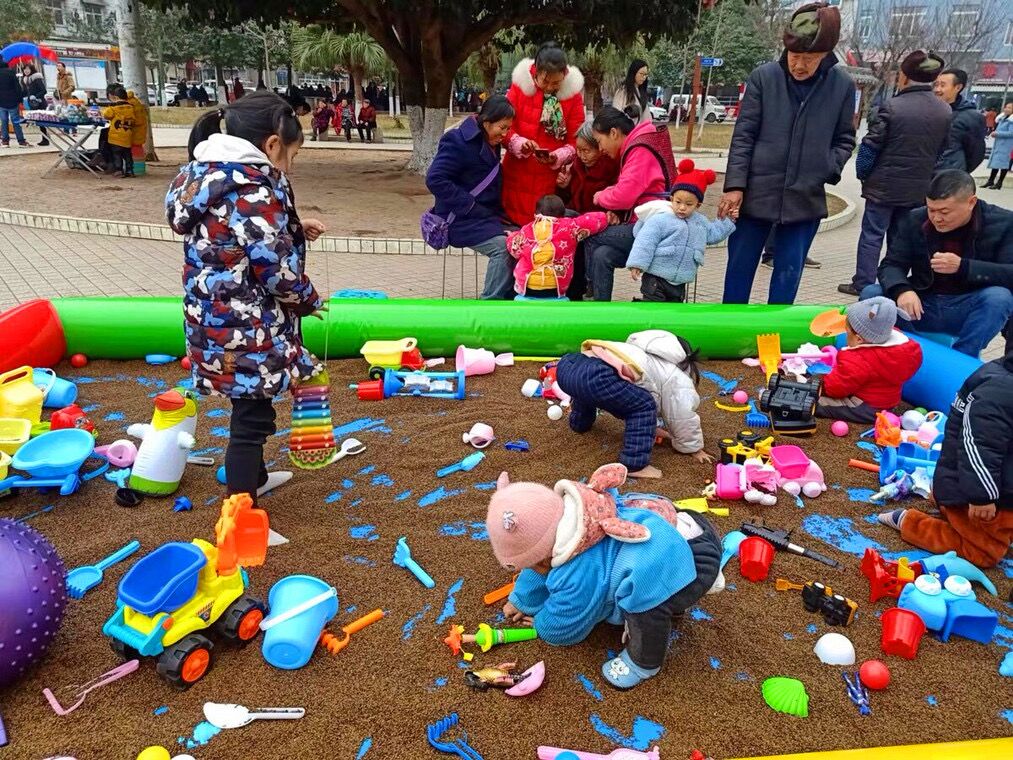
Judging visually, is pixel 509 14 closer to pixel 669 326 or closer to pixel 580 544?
pixel 669 326

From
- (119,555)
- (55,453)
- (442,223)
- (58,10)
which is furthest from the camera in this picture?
(58,10)

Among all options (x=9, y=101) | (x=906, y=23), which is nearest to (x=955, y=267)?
(x=9, y=101)

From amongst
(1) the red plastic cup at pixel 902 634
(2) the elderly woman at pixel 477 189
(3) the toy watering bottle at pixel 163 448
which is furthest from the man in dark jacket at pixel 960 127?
(3) the toy watering bottle at pixel 163 448

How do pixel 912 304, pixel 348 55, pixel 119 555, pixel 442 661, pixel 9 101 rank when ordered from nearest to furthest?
pixel 442 661
pixel 119 555
pixel 912 304
pixel 9 101
pixel 348 55

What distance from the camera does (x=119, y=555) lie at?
2723 mm

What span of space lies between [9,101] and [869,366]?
1859 centimetres

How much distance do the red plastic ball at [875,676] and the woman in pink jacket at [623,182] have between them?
351 cm

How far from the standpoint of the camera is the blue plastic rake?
6.42ft

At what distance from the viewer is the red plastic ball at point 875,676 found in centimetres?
219

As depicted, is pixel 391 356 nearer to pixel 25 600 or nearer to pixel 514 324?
pixel 514 324

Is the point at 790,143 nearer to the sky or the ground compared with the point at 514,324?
nearer to the sky

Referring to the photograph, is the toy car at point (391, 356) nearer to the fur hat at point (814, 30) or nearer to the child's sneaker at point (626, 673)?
the child's sneaker at point (626, 673)

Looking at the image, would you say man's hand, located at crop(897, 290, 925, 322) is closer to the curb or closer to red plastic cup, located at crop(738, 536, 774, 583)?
red plastic cup, located at crop(738, 536, 774, 583)

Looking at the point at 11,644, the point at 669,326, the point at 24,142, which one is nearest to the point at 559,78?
the point at 669,326
